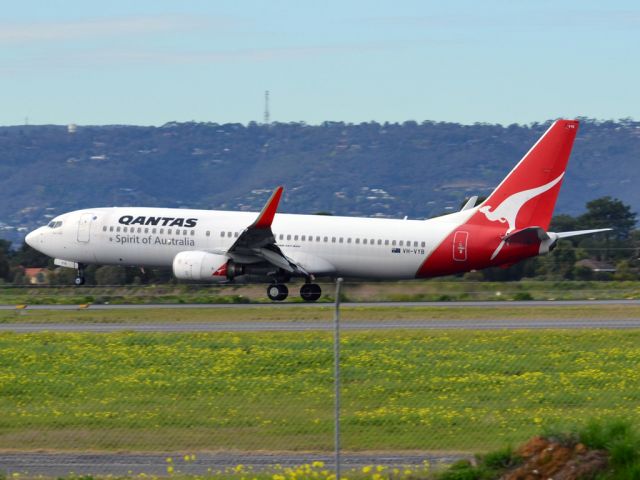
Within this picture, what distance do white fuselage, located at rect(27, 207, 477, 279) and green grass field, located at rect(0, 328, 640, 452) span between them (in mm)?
12707

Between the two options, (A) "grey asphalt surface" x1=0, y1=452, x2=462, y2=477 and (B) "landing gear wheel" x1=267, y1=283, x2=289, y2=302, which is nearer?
(A) "grey asphalt surface" x1=0, y1=452, x2=462, y2=477

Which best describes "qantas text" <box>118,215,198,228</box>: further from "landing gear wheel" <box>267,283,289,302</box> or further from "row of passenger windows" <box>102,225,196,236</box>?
"landing gear wheel" <box>267,283,289,302</box>

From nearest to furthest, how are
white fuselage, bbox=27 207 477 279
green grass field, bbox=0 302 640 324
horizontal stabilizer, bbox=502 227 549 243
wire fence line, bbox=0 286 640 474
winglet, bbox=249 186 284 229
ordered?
wire fence line, bbox=0 286 640 474
green grass field, bbox=0 302 640 324
winglet, bbox=249 186 284 229
horizontal stabilizer, bbox=502 227 549 243
white fuselage, bbox=27 207 477 279

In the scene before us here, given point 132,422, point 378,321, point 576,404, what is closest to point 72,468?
point 132,422

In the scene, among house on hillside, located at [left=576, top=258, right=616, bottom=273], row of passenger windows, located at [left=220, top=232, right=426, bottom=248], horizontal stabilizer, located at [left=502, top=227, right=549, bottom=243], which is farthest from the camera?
house on hillside, located at [left=576, top=258, right=616, bottom=273]

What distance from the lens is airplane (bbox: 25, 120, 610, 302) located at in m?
38.8

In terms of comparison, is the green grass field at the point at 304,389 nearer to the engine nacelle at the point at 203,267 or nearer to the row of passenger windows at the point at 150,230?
the engine nacelle at the point at 203,267

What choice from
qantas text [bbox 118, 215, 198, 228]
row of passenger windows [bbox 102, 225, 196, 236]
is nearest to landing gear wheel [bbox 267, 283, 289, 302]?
row of passenger windows [bbox 102, 225, 196, 236]

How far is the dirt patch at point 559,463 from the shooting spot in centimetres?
1386

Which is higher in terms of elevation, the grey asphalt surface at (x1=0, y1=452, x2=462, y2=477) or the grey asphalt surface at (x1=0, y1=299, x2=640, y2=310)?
the grey asphalt surface at (x1=0, y1=299, x2=640, y2=310)

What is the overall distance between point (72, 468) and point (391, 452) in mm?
4083

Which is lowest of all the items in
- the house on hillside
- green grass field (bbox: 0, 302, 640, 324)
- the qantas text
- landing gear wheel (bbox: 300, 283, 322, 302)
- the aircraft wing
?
green grass field (bbox: 0, 302, 640, 324)

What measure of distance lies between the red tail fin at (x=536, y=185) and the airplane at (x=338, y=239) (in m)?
0.03

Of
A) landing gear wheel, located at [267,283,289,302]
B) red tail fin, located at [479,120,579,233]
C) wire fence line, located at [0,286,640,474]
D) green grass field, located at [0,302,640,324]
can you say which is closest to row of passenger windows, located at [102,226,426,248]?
landing gear wheel, located at [267,283,289,302]
